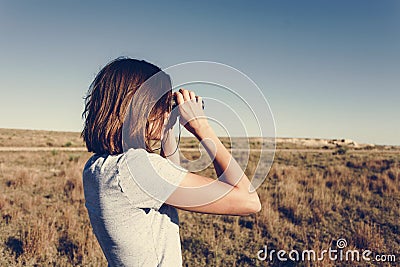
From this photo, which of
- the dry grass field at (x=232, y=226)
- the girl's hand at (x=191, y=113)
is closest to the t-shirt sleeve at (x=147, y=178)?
the girl's hand at (x=191, y=113)

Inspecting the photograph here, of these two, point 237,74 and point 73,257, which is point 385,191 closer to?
point 73,257

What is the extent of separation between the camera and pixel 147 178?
1.04 m

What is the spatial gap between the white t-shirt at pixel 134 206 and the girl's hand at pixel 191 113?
16cm

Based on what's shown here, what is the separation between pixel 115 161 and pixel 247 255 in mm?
4486

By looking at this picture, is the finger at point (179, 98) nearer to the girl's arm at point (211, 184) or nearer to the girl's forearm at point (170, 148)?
the girl's arm at point (211, 184)

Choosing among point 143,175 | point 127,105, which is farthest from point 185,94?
point 143,175

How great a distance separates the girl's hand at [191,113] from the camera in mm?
1165

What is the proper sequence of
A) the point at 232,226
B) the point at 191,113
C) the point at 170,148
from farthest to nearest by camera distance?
1. the point at 232,226
2. the point at 170,148
3. the point at 191,113

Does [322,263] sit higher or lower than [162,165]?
lower

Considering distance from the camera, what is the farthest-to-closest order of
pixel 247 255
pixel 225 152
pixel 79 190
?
pixel 79 190
pixel 247 255
pixel 225 152

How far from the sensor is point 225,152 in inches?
46.0

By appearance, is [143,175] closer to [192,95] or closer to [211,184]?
[211,184]

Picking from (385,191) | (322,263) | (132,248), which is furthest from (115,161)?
(385,191)

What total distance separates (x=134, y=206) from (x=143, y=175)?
13 centimetres
